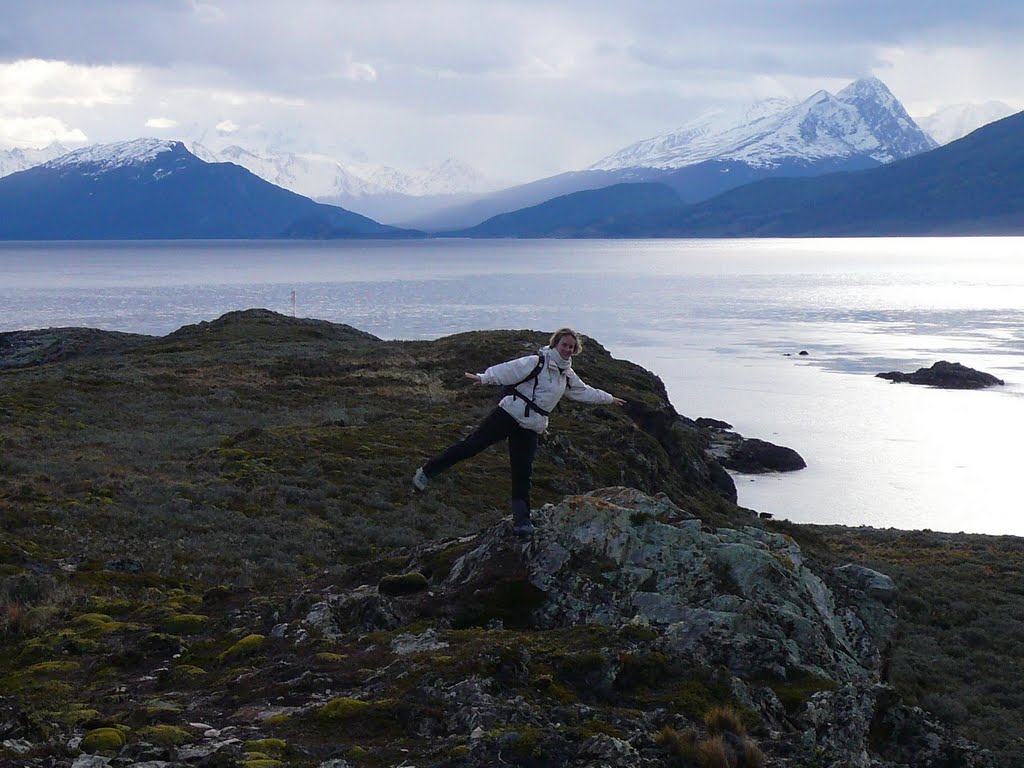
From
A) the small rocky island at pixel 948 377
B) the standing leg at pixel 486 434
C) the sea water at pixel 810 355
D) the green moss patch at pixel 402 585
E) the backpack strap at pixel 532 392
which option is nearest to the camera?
the green moss patch at pixel 402 585

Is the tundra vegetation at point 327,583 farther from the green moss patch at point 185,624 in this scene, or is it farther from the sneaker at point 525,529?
the sneaker at point 525,529

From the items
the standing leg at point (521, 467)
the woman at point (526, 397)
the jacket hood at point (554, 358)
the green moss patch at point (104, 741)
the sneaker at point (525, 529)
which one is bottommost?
the green moss patch at point (104, 741)

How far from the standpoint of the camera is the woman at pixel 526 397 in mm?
14523

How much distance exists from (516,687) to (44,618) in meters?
7.70

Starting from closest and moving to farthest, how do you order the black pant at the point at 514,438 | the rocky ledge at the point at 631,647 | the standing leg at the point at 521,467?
the rocky ledge at the point at 631,647 → the standing leg at the point at 521,467 → the black pant at the point at 514,438

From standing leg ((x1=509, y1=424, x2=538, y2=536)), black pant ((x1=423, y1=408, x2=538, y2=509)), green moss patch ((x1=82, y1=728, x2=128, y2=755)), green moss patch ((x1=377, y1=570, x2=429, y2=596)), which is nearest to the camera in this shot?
green moss patch ((x1=82, y1=728, x2=128, y2=755))

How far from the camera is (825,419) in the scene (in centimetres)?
7225

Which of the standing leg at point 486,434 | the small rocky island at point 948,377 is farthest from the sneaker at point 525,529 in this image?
the small rocky island at point 948,377

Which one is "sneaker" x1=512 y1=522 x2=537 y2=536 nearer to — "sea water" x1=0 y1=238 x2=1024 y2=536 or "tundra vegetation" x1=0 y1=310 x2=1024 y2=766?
"tundra vegetation" x1=0 y1=310 x2=1024 y2=766

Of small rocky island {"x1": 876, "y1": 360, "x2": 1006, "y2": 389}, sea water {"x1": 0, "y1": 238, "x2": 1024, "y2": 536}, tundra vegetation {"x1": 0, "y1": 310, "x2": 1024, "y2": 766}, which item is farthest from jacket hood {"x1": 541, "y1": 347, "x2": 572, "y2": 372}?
small rocky island {"x1": 876, "y1": 360, "x2": 1006, "y2": 389}

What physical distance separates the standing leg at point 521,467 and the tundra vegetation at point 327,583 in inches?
45.9

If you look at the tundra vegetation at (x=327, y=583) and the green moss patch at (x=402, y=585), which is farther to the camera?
the green moss patch at (x=402, y=585)

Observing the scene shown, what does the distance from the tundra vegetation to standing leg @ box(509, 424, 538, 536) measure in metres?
1.17

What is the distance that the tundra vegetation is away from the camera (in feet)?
30.8
